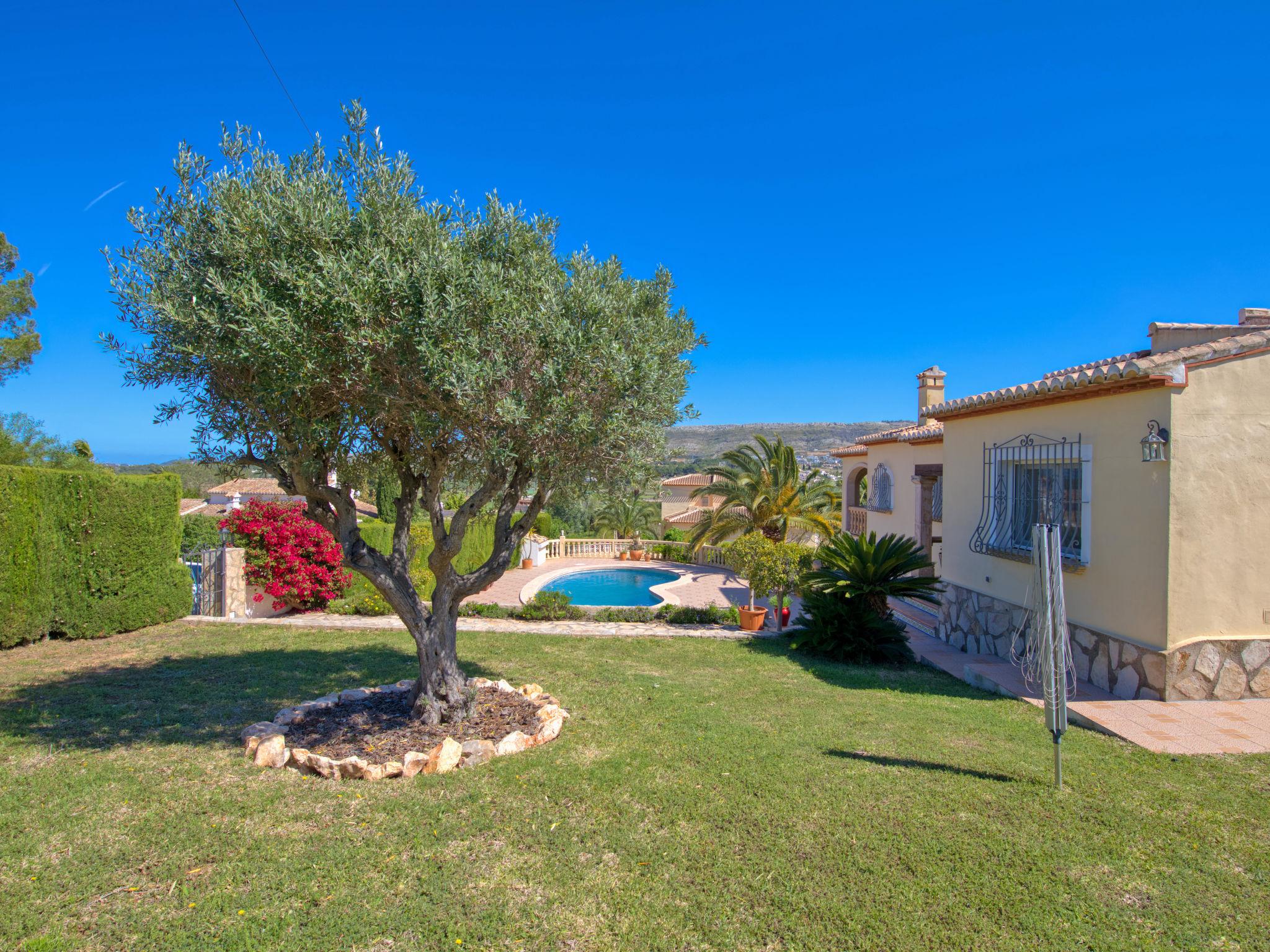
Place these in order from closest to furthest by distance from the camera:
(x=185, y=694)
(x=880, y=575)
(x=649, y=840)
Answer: (x=649, y=840) < (x=185, y=694) < (x=880, y=575)

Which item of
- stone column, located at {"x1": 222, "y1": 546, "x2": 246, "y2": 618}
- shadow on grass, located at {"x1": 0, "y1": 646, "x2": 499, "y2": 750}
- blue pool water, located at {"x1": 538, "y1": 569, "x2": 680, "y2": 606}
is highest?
stone column, located at {"x1": 222, "y1": 546, "x2": 246, "y2": 618}


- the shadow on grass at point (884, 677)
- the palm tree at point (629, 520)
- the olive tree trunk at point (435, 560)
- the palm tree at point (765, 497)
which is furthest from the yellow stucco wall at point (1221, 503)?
the palm tree at point (629, 520)

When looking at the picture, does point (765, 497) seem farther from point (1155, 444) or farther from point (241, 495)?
point (241, 495)

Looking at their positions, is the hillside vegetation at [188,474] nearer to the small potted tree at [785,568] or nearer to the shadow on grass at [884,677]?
the small potted tree at [785,568]

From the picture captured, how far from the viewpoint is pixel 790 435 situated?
8675 centimetres

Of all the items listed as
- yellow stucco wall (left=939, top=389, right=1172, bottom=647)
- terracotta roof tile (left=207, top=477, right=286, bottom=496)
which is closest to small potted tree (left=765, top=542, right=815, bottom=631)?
yellow stucco wall (left=939, top=389, right=1172, bottom=647)

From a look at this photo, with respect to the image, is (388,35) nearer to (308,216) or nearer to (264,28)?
(264,28)

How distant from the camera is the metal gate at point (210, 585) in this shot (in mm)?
13586

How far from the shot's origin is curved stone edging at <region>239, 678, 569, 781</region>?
227 inches

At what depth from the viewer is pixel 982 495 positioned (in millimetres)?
11133

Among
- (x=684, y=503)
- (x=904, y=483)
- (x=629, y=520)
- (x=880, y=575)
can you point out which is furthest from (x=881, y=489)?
(x=684, y=503)

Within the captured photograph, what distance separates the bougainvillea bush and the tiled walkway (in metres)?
12.3

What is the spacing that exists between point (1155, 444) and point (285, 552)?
591 inches

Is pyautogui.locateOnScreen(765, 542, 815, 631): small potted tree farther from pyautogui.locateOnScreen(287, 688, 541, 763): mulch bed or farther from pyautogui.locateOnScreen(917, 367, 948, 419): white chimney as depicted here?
pyautogui.locateOnScreen(917, 367, 948, 419): white chimney
